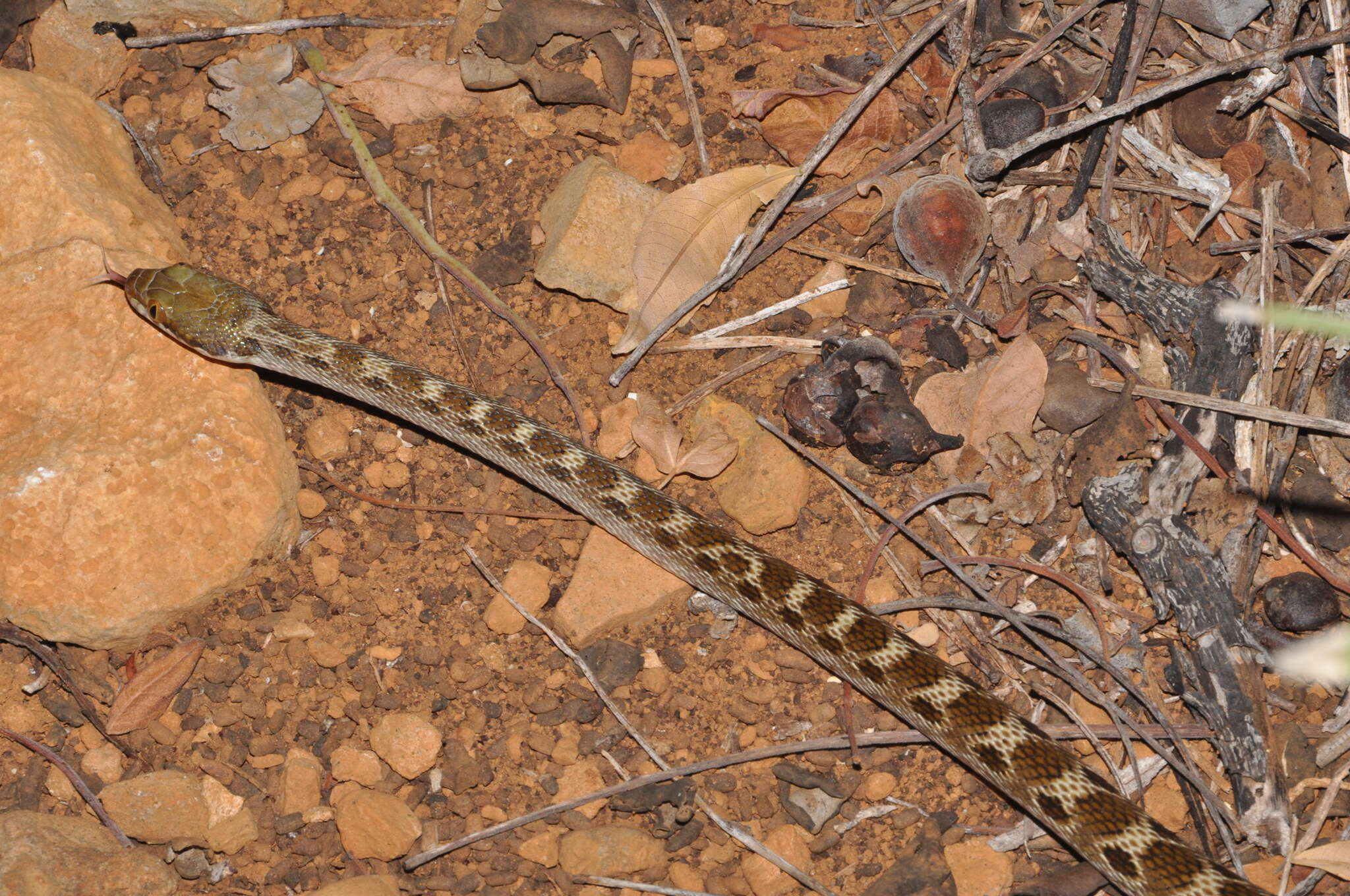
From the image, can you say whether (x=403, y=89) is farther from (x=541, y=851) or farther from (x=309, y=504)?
(x=541, y=851)

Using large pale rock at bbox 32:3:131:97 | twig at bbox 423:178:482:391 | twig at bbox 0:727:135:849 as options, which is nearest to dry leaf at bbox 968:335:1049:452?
twig at bbox 423:178:482:391

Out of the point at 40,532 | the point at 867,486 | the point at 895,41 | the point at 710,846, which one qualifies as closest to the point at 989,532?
the point at 867,486

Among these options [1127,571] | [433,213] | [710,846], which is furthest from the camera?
[433,213]

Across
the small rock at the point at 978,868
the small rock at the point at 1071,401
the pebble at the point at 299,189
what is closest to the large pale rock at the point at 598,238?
the pebble at the point at 299,189

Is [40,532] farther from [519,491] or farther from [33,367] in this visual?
[519,491]

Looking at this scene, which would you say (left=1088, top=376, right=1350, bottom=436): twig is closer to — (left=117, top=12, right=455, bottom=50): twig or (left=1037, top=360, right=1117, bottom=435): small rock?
(left=1037, top=360, right=1117, bottom=435): small rock

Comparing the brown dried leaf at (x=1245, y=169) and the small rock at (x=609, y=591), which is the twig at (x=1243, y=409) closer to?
the brown dried leaf at (x=1245, y=169)
